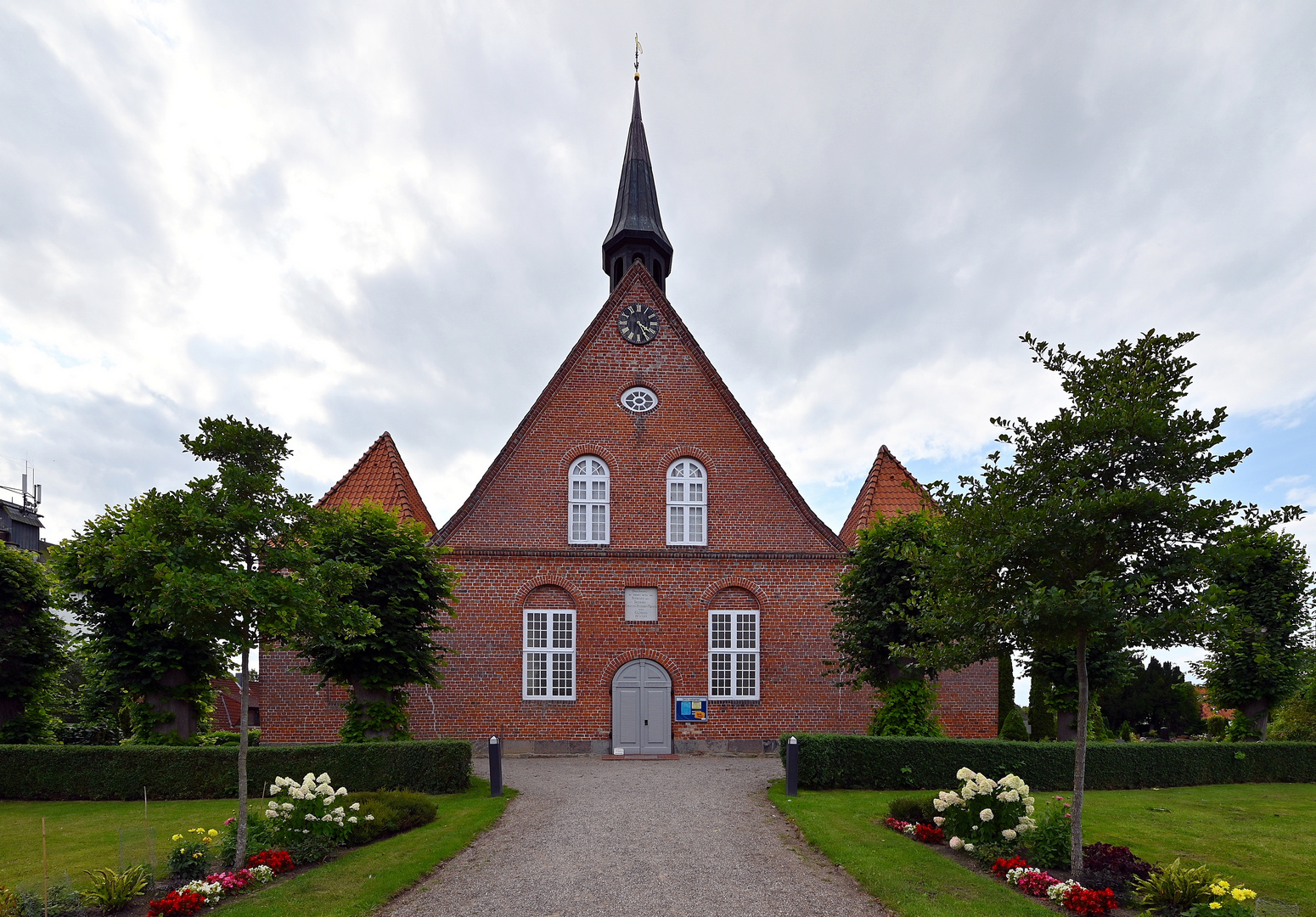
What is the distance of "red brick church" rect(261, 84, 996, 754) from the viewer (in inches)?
798

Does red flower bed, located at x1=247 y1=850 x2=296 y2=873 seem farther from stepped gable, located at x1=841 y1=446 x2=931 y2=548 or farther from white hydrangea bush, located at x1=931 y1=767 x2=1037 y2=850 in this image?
stepped gable, located at x1=841 y1=446 x2=931 y2=548

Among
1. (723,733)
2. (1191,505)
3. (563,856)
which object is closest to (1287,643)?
(723,733)

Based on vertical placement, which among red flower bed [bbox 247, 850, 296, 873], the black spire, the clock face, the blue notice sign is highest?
the black spire

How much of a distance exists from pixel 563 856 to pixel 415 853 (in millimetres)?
1998

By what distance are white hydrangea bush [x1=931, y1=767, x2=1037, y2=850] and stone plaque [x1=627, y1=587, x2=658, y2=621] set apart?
36.5ft

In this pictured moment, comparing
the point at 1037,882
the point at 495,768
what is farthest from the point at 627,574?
the point at 1037,882

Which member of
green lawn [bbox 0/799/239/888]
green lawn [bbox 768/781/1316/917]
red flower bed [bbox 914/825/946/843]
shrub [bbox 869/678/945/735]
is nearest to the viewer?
green lawn [bbox 768/781/1316/917]

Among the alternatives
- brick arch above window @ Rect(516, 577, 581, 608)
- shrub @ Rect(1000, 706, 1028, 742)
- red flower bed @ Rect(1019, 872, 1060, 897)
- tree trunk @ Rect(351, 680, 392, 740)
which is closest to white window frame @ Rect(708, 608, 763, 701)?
brick arch above window @ Rect(516, 577, 581, 608)

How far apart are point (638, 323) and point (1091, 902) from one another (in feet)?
58.6

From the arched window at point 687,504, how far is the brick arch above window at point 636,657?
10.1 feet

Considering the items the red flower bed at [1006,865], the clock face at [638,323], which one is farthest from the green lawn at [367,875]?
the clock face at [638,323]

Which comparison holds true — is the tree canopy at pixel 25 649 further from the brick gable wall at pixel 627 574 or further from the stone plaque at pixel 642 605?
the stone plaque at pixel 642 605

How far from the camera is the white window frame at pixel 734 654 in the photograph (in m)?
20.7

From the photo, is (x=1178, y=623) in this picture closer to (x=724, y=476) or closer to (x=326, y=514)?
(x=326, y=514)
